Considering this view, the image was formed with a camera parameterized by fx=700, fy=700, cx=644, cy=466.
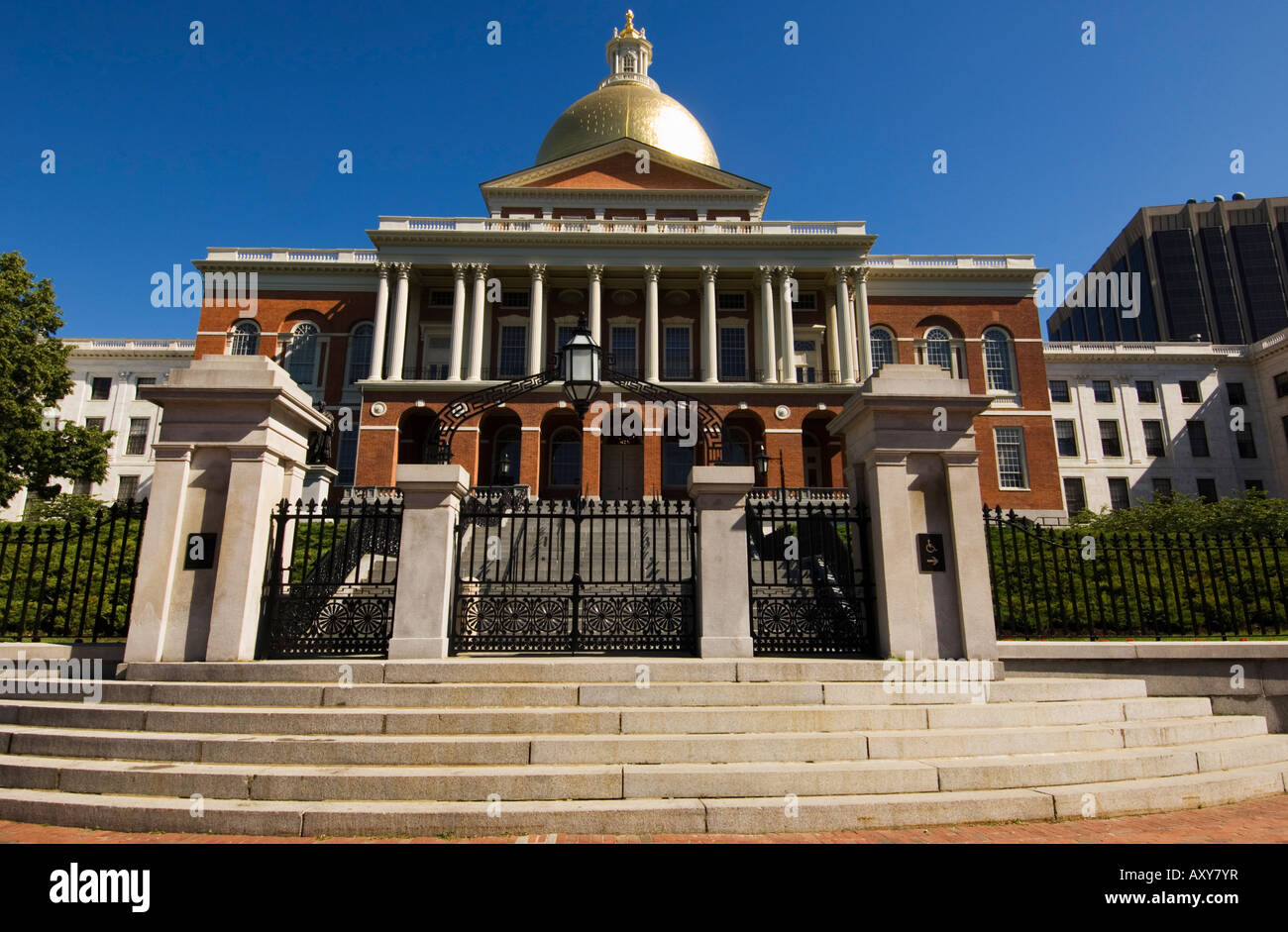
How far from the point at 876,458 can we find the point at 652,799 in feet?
14.9

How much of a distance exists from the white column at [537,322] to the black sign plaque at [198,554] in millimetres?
30122

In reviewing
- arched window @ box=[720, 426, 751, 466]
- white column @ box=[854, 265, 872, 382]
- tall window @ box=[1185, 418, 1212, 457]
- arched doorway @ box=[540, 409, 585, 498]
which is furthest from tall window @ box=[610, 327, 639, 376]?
tall window @ box=[1185, 418, 1212, 457]

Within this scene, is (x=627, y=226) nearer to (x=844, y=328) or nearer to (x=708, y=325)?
(x=708, y=325)

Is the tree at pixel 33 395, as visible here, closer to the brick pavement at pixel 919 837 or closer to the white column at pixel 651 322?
the white column at pixel 651 322

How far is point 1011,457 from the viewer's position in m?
39.3

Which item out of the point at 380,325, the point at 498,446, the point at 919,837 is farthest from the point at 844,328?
the point at 919,837

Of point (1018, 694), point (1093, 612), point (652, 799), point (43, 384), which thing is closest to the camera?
point (652, 799)

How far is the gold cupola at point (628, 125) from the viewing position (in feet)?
153

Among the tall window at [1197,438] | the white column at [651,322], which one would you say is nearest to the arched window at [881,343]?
the white column at [651,322]

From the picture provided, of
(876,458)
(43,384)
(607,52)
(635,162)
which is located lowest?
(876,458)
